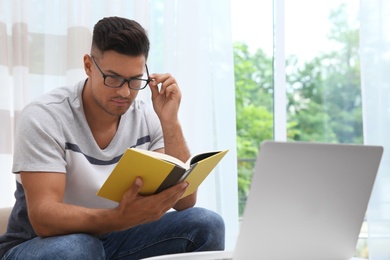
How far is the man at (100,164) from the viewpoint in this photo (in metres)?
1.61

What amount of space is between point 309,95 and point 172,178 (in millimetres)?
2260

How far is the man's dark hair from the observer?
186cm

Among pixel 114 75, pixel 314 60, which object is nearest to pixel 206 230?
pixel 114 75

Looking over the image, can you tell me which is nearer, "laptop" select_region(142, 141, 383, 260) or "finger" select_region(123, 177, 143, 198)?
"laptop" select_region(142, 141, 383, 260)

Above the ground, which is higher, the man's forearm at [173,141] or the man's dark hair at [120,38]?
the man's dark hair at [120,38]

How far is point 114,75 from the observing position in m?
Result: 1.84

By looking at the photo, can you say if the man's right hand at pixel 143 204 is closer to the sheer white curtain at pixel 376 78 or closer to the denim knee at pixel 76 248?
the denim knee at pixel 76 248

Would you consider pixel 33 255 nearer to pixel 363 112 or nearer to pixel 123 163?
pixel 123 163

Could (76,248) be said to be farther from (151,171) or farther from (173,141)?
(173,141)

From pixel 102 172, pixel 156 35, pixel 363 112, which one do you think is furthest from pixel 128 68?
pixel 363 112

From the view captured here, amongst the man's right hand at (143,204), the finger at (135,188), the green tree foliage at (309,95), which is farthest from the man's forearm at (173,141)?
the green tree foliage at (309,95)

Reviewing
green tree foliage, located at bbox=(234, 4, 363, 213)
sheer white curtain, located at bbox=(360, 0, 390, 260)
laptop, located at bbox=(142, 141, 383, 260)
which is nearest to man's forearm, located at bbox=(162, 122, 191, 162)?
laptop, located at bbox=(142, 141, 383, 260)

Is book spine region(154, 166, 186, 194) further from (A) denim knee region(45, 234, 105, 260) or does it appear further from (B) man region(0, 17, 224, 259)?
(A) denim knee region(45, 234, 105, 260)

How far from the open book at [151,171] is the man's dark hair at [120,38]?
0.46 m
